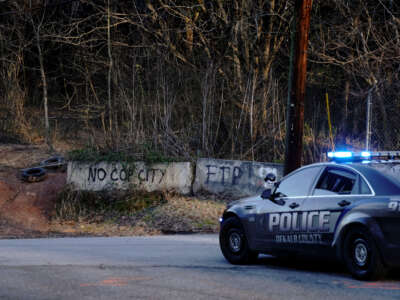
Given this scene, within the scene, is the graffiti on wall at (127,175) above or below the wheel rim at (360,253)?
above

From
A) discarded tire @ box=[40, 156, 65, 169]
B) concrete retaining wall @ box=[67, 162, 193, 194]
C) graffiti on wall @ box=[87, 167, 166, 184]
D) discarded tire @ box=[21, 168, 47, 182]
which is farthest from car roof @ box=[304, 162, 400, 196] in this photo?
discarded tire @ box=[40, 156, 65, 169]

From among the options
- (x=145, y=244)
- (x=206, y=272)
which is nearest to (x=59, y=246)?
(x=145, y=244)

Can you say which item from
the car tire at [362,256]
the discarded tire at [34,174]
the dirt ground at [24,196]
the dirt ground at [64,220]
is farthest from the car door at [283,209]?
the discarded tire at [34,174]

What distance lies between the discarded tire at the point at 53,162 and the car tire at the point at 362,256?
1590 cm

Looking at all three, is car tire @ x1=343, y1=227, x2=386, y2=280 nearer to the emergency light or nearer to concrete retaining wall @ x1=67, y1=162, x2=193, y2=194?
the emergency light

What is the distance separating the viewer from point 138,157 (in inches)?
789

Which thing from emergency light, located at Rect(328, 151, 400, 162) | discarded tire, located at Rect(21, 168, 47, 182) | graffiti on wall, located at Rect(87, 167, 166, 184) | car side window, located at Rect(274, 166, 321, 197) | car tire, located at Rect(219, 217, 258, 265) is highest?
emergency light, located at Rect(328, 151, 400, 162)

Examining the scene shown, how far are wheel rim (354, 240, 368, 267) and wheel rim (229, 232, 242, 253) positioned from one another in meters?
2.22

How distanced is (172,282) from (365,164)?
2780 millimetres

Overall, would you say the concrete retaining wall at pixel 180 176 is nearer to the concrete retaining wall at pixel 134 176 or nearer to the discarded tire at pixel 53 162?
the concrete retaining wall at pixel 134 176

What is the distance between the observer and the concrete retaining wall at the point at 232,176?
1888cm

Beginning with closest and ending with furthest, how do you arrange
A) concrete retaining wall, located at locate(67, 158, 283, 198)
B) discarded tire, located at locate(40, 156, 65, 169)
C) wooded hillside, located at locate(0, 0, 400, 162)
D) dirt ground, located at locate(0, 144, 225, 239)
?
dirt ground, located at locate(0, 144, 225, 239) → concrete retaining wall, located at locate(67, 158, 283, 198) → wooded hillside, located at locate(0, 0, 400, 162) → discarded tire, located at locate(40, 156, 65, 169)

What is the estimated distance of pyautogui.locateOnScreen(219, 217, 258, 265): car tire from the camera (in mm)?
10008

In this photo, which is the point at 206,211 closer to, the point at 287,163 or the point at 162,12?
the point at 287,163
